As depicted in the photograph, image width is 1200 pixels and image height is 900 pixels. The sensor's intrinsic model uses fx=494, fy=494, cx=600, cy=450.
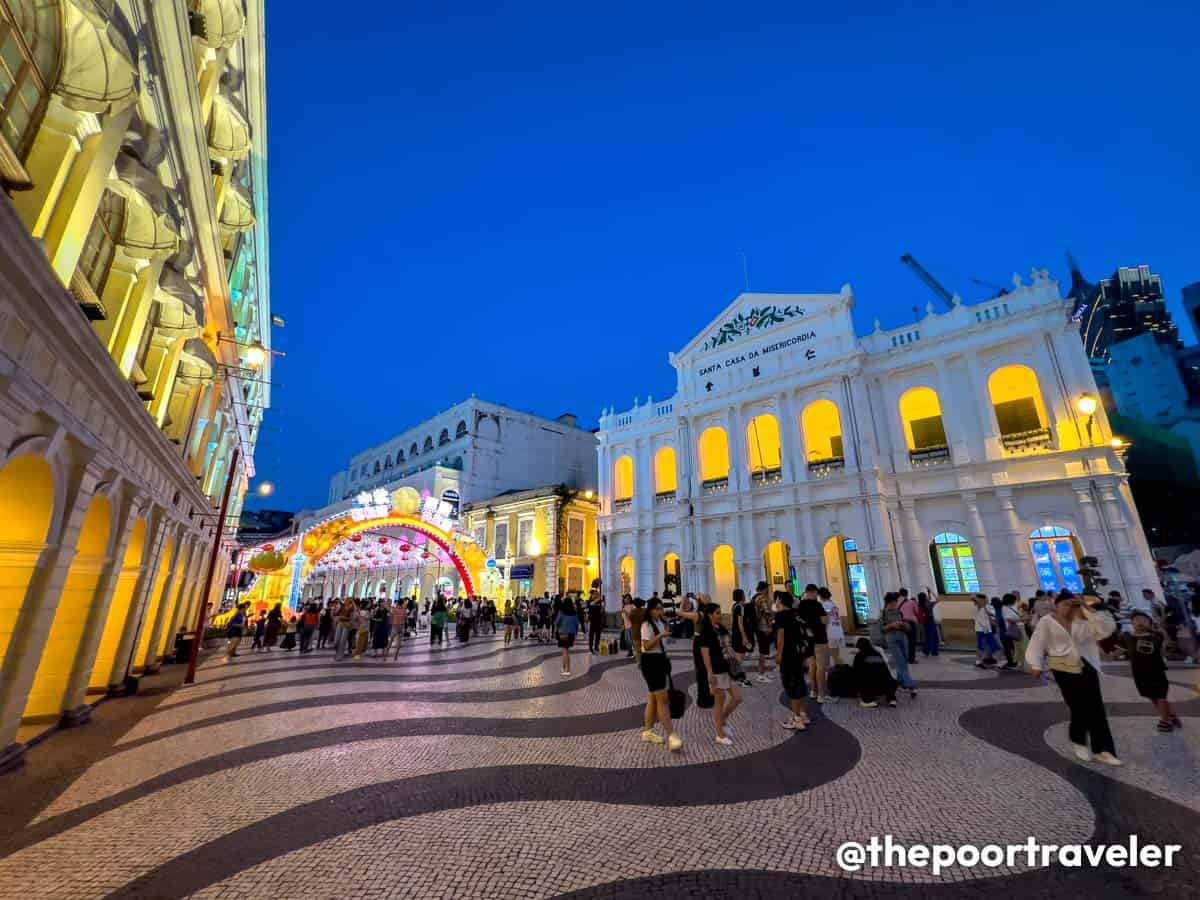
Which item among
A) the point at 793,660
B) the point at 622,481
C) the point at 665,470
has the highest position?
the point at 665,470

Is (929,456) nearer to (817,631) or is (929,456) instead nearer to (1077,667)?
(817,631)

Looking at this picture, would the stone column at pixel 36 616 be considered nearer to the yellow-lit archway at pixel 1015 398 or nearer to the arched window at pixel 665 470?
the arched window at pixel 665 470

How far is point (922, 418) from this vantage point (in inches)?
872

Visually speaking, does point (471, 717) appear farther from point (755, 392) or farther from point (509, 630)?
point (755, 392)

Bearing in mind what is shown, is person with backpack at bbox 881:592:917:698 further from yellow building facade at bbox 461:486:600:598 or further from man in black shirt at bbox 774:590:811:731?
yellow building facade at bbox 461:486:600:598

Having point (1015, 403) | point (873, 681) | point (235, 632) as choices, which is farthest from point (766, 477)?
point (235, 632)

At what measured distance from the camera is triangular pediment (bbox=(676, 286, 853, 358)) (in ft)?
77.2

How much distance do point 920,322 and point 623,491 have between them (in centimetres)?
1683

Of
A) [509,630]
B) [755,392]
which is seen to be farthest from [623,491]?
[509,630]

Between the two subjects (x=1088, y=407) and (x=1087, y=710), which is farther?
(x=1088, y=407)

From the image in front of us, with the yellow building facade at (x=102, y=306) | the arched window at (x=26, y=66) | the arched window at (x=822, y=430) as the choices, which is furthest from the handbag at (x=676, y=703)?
the arched window at (x=822, y=430)

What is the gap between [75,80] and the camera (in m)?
5.58

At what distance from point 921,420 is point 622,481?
15.4 meters

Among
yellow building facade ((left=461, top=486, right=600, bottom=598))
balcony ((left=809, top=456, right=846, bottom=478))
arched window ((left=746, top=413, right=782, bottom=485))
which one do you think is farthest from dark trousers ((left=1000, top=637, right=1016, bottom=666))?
yellow building facade ((left=461, top=486, right=600, bottom=598))
